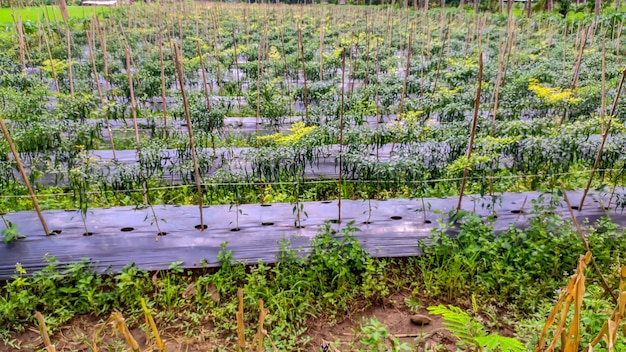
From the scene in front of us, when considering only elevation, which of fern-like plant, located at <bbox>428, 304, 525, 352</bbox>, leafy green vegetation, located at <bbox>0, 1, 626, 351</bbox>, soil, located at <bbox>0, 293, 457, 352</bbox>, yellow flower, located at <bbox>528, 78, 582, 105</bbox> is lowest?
soil, located at <bbox>0, 293, 457, 352</bbox>

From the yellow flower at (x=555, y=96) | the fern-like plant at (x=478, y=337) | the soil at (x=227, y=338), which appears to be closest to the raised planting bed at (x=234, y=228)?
the soil at (x=227, y=338)

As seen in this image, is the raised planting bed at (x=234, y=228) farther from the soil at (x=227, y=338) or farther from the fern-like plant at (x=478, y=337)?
the fern-like plant at (x=478, y=337)

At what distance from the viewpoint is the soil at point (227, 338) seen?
8.65 feet

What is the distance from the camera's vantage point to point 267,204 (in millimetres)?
3613

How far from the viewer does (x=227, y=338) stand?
267 cm

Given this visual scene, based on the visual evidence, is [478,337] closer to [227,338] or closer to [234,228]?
[227,338]

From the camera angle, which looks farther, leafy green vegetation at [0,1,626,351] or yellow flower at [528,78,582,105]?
yellow flower at [528,78,582,105]

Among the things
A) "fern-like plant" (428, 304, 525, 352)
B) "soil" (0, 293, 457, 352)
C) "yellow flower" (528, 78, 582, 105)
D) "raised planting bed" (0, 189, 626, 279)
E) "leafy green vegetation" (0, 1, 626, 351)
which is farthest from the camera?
"yellow flower" (528, 78, 582, 105)

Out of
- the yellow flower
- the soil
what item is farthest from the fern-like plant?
the yellow flower

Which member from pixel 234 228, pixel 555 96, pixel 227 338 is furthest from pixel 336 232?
pixel 555 96

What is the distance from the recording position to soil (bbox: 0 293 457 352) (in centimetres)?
264

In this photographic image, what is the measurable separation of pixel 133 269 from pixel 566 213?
346cm

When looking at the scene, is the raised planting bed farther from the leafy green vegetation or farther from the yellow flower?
the yellow flower

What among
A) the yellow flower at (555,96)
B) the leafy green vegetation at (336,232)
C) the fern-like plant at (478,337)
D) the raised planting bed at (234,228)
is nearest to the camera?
the fern-like plant at (478,337)
